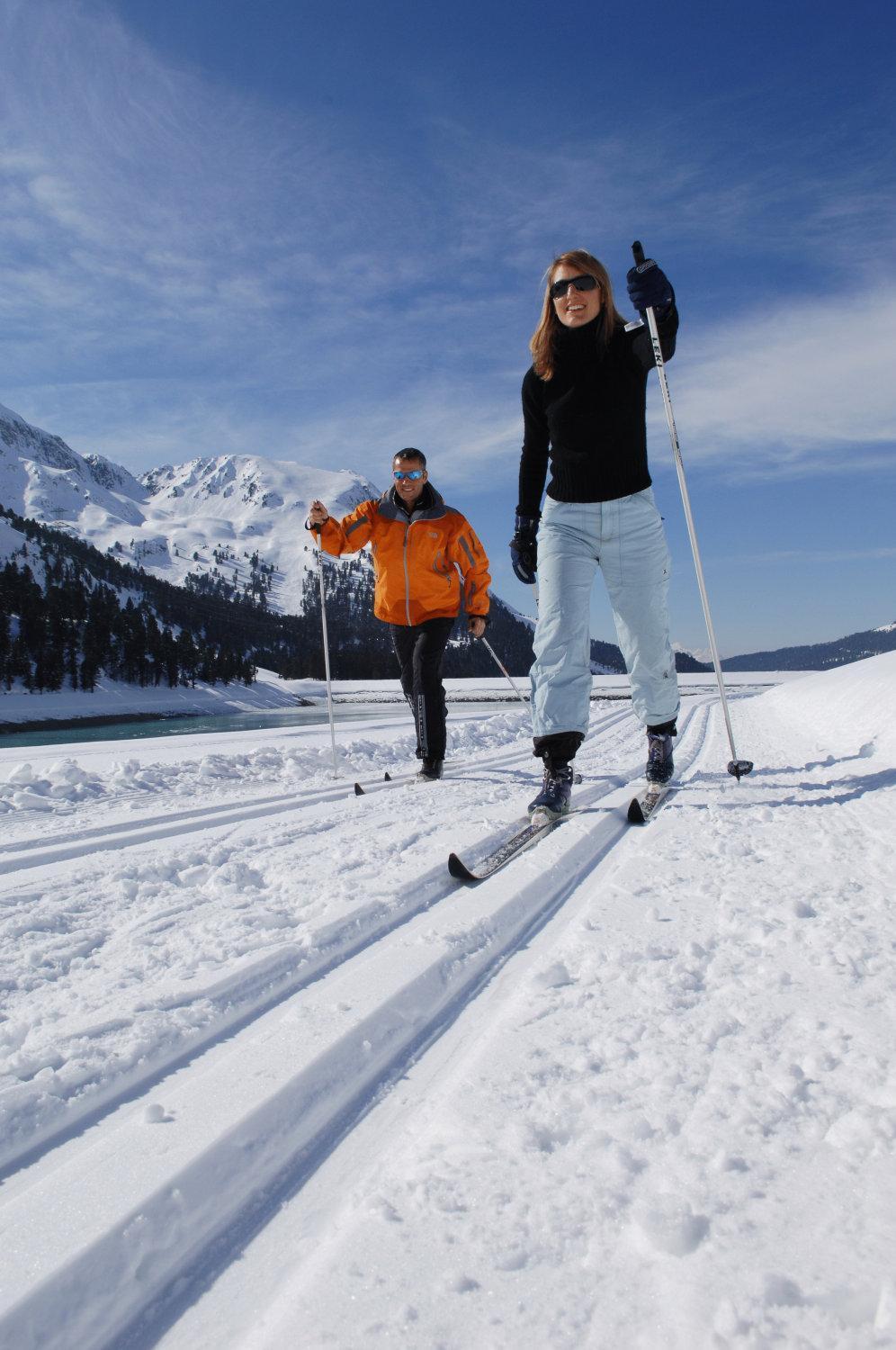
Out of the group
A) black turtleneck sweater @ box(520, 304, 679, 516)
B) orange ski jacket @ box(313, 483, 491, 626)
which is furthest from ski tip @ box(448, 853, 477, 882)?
orange ski jacket @ box(313, 483, 491, 626)

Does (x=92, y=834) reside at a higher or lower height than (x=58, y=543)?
lower

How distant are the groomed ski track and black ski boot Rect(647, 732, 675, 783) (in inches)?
60.7

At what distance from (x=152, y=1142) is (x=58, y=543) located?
162m

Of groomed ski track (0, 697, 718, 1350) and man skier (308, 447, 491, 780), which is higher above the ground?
man skier (308, 447, 491, 780)

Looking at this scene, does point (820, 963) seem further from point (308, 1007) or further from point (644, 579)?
point (644, 579)

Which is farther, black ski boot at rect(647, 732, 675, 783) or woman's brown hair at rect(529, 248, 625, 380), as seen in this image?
black ski boot at rect(647, 732, 675, 783)

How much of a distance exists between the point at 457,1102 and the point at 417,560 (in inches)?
185

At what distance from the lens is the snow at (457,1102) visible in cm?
73

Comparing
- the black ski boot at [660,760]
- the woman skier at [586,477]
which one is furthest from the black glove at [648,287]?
the black ski boot at [660,760]

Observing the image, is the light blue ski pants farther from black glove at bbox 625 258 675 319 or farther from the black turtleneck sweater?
black glove at bbox 625 258 675 319

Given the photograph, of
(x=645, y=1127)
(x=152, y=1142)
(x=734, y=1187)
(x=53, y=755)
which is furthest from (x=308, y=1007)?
(x=53, y=755)

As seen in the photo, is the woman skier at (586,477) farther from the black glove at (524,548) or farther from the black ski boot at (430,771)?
the black ski boot at (430,771)

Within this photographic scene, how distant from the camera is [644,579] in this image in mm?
3596

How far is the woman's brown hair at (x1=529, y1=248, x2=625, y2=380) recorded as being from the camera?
11.4 ft
